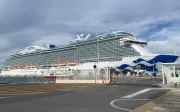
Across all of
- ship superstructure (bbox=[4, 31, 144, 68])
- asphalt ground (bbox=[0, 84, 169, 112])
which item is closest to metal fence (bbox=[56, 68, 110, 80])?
asphalt ground (bbox=[0, 84, 169, 112])

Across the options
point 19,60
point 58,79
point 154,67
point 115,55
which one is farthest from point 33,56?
point 58,79

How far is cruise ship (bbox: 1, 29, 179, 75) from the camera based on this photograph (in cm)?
8519

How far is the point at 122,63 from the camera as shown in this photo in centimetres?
8681

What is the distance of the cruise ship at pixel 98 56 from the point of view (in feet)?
279

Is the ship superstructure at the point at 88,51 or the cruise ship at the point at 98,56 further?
the ship superstructure at the point at 88,51

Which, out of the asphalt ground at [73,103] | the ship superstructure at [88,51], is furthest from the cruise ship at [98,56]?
the asphalt ground at [73,103]

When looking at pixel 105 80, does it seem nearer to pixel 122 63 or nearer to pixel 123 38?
pixel 122 63

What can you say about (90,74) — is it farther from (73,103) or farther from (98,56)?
(98,56)

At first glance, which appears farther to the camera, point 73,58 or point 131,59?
point 73,58

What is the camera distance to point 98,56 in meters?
79.3

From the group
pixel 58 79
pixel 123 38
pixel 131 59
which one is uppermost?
pixel 123 38

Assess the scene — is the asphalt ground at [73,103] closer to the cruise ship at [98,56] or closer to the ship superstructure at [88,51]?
the cruise ship at [98,56]

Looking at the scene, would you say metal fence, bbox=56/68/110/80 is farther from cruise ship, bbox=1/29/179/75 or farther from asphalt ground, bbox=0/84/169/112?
cruise ship, bbox=1/29/179/75

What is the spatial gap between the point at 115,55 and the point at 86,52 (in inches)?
598
